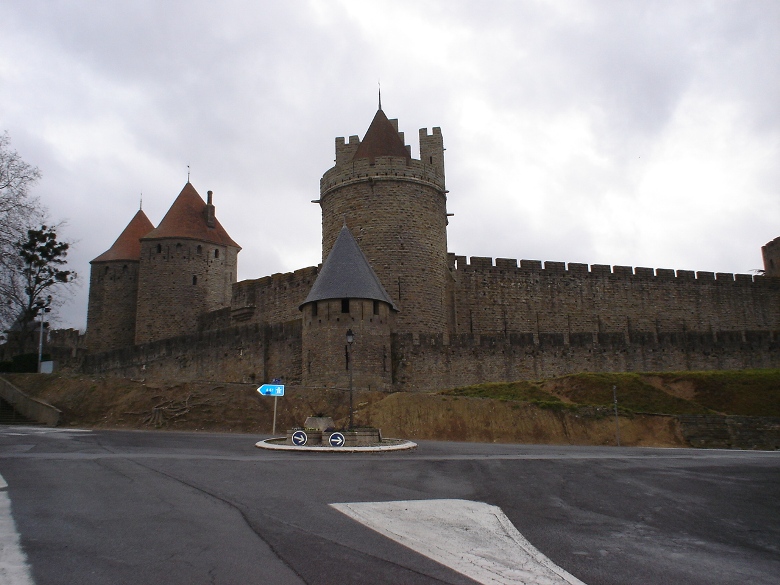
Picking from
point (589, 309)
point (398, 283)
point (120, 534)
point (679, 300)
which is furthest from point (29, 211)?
point (679, 300)

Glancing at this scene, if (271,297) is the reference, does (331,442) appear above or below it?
below

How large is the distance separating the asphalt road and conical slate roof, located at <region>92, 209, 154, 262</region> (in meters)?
30.1

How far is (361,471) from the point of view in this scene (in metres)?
10.9

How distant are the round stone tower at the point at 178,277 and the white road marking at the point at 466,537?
32993mm

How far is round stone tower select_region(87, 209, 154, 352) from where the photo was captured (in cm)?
4084

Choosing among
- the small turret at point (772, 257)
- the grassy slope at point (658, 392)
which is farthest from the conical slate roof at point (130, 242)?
the small turret at point (772, 257)

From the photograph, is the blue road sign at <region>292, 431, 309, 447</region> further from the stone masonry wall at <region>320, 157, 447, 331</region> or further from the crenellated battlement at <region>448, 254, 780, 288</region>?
the crenellated battlement at <region>448, 254, 780, 288</region>

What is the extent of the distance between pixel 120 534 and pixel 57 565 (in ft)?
3.19

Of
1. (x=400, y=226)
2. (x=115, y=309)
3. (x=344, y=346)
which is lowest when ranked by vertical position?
(x=344, y=346)

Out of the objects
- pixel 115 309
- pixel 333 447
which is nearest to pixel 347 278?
pixel 333 447

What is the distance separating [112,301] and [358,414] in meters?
24.1

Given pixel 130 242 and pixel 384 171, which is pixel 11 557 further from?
pixel 130 242

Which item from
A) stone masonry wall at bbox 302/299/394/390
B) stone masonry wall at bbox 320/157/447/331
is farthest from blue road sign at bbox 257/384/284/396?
stone masonry wall at bbox 320/157/447/331

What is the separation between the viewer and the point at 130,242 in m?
42.4
